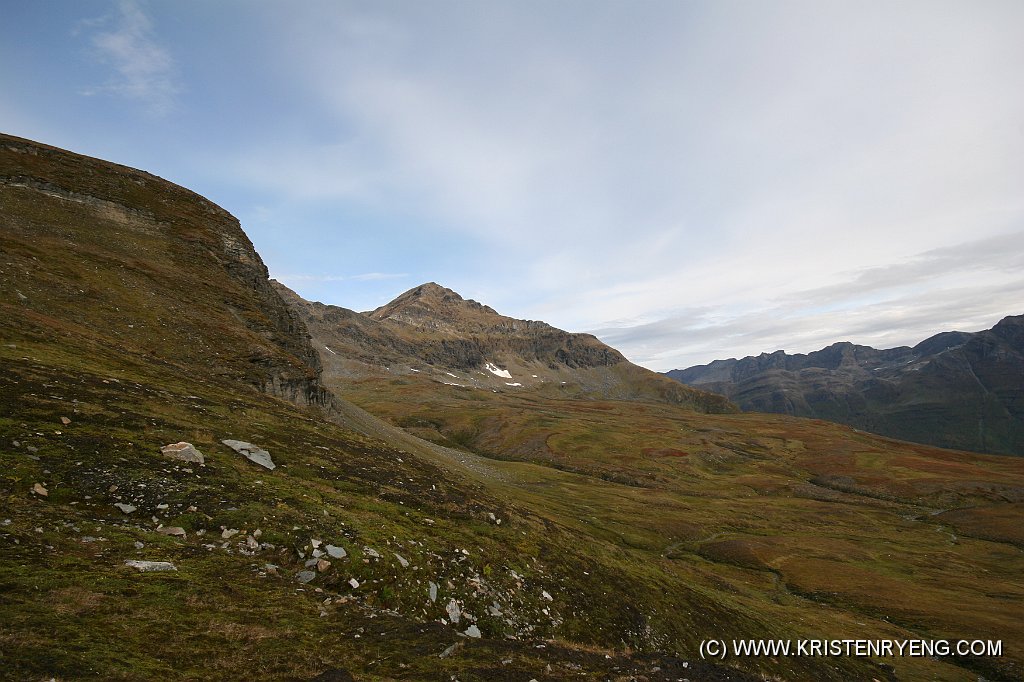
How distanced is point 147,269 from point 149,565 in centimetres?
5334

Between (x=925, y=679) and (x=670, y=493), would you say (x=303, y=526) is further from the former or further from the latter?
(x=670, y=493)

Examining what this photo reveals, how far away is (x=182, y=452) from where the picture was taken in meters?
19.3

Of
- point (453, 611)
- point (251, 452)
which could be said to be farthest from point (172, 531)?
point (453, 611)

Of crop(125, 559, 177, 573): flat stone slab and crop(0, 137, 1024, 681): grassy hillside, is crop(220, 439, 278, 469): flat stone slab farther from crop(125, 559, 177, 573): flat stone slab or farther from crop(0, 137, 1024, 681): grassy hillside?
crop(125, 559, 177, 573): flat stone slab

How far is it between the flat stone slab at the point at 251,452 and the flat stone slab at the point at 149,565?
10022mm

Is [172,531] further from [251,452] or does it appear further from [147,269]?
[147,269]

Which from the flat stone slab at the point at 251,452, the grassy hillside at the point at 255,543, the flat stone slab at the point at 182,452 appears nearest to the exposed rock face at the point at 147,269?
the grassy hillside at the point at 255,543

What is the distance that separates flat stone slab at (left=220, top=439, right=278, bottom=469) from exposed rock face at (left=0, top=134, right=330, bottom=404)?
63.1 ft

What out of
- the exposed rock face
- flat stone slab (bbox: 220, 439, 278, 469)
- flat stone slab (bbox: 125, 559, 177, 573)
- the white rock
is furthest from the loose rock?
the exposed rock face

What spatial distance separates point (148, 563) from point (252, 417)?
56.7 ft

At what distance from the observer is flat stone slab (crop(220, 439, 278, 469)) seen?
74.6 ft

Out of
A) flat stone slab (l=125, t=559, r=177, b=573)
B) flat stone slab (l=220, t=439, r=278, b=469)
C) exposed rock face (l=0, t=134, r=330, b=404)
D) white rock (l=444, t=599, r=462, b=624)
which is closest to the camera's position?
flat stone slab (l=125, t=559, r=177, b=573)

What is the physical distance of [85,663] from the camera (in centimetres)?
826

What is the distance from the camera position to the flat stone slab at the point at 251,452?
2273 cm
